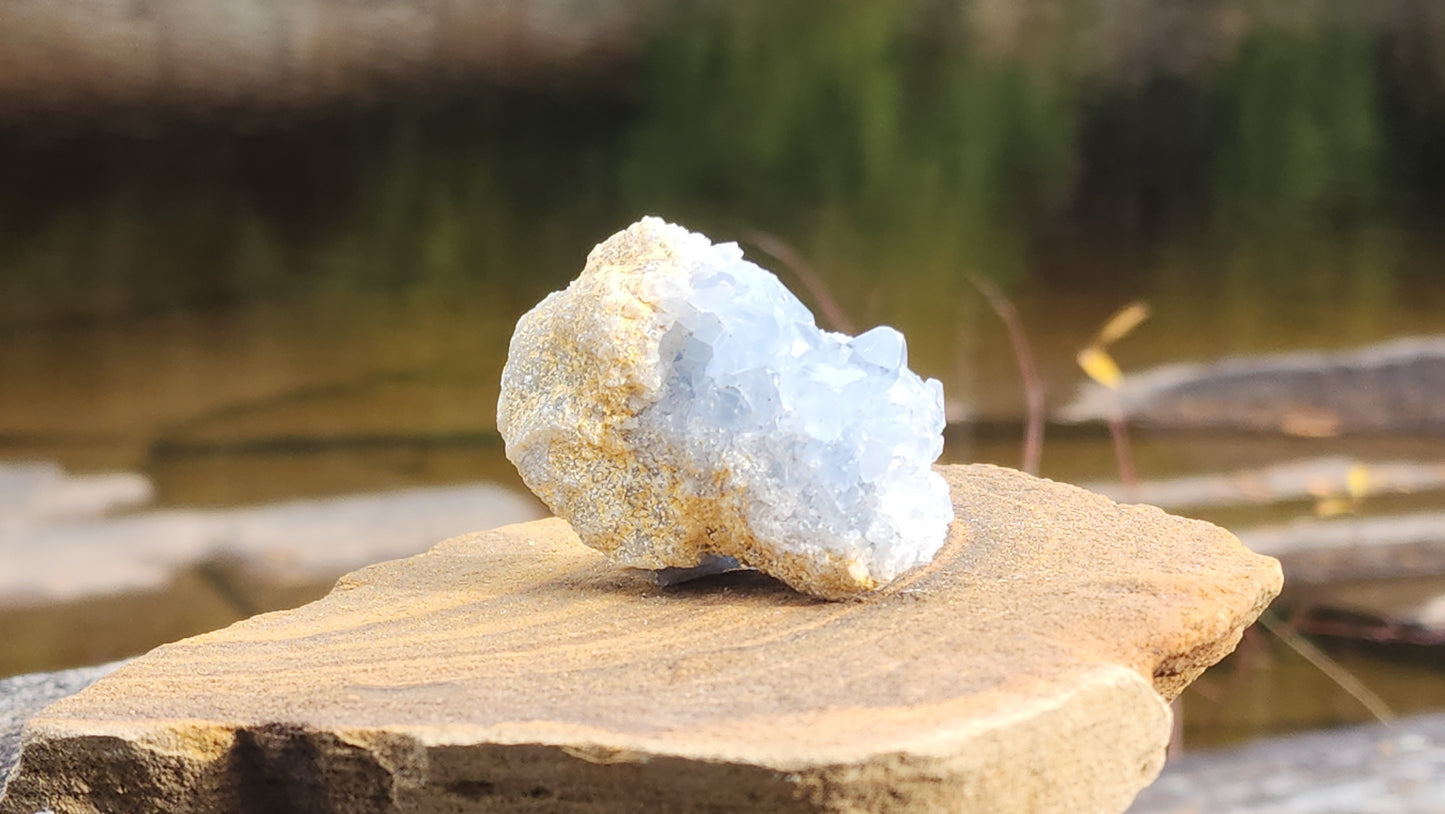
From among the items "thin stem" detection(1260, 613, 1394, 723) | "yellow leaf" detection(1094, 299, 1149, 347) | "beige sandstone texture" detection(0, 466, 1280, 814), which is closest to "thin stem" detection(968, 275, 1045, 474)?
"yellow leaf" detection(1094, 299, 1149, 347)

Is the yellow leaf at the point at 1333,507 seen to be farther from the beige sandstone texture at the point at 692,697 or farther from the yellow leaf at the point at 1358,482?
the beige sandstone texture at the point at 692,697

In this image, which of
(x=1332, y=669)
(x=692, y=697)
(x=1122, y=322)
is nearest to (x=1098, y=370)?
(x=1122, y=322)

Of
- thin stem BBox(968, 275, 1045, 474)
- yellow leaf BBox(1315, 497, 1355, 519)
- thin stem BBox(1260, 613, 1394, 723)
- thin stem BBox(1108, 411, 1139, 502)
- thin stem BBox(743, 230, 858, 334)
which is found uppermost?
thin stem BBox(743, 230, 858, 334)

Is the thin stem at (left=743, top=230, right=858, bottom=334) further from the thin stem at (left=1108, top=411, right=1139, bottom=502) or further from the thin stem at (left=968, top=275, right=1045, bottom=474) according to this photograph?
the thin stem at (left=1108, top=411, right=1139, bottom=502)

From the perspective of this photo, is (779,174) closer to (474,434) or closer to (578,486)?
(474,434)

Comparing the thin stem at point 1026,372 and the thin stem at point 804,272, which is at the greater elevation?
the thin stem at point 804,272

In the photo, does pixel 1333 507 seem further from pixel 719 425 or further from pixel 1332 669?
pixel 719 425

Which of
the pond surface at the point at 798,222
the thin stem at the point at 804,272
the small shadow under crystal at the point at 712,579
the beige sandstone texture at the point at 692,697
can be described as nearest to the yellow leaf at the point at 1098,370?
the pond surface at the point at 798,222
